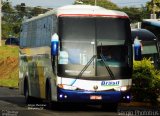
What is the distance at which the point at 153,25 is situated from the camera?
Answer: 1168 inches

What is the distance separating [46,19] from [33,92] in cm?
365

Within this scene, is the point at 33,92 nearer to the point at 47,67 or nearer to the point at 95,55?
the point at 47,67

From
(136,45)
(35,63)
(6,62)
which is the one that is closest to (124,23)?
(136,45)

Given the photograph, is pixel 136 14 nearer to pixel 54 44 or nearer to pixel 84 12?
pixel 84 12

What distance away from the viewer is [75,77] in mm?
20016

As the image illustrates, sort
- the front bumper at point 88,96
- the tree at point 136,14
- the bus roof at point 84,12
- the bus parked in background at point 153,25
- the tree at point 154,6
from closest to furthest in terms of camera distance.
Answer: the front bumper at point 88,96
the bus roof at point 84,12
the bus parked in background at point 153,25
the tree at point 154,6
the tree at point 136,14

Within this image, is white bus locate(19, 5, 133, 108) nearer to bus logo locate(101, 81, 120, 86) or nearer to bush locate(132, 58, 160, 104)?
bus logo locate(101, 81, 120, 86)

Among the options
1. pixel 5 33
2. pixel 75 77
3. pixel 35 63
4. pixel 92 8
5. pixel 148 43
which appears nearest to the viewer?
pixel 75 77

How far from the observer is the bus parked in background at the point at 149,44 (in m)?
32.2

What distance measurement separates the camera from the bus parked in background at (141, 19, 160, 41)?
29.2 m

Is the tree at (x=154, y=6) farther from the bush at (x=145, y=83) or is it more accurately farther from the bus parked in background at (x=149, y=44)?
the bush at (x=145, y=83)

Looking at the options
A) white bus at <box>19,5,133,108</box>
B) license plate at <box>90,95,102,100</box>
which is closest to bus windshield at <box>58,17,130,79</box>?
white bus at <box>19,5,133,108</box>

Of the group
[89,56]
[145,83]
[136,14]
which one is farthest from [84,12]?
[136,14]

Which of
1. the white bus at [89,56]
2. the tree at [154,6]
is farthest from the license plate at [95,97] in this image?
the tree at [154,6]
